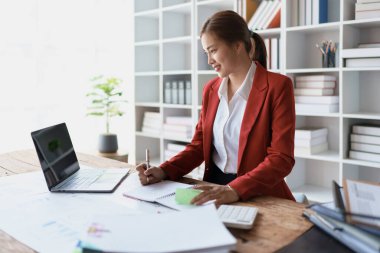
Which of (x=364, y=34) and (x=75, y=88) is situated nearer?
(x=364, y=34)

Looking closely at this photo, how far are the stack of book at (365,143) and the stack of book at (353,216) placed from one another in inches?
67.1

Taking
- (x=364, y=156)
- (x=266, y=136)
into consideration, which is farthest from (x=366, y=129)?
(x=266, y=136)

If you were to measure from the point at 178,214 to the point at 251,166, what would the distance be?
805 millimetres

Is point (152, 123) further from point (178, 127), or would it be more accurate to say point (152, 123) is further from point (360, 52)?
point (360, 52)

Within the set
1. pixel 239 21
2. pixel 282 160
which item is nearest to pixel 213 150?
pixel 282 160

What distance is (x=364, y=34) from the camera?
10.2ft

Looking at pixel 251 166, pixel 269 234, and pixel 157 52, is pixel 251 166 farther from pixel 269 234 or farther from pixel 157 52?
pixel 157 52

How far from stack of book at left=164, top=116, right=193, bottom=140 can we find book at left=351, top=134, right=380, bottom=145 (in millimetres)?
1450

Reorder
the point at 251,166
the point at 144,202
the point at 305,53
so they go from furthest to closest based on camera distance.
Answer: the point at 305,53 < the point at 251,166 < the point at 144,202

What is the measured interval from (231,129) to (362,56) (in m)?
1.35

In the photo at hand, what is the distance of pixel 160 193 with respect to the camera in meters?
1.52

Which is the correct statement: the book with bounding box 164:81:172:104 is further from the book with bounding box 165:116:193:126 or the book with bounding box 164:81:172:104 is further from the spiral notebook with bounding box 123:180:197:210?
→ the spiral notebook with bounding box 123:180:197:210

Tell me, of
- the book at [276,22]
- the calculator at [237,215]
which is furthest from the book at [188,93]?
the calculator at [237,215]

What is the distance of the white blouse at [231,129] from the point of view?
1.91 meters
